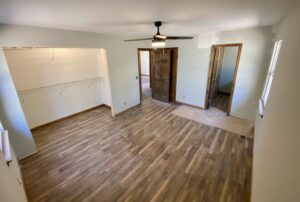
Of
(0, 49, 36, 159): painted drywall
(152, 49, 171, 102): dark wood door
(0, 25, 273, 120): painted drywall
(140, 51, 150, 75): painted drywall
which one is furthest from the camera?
(140, 51, 150, 75): painted drywall

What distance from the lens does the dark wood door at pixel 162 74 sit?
4977 mm

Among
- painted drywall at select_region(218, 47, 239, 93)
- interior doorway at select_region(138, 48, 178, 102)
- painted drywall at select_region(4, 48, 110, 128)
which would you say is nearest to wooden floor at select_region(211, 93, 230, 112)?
painted drywall at select_region(218, 47, 239, 93)

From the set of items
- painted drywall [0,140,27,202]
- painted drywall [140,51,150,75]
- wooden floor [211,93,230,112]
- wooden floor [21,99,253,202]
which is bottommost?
wooden floor [21,99,253,202]

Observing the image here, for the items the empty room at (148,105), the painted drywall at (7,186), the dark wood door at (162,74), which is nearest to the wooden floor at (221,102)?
the empty room at (148,105)

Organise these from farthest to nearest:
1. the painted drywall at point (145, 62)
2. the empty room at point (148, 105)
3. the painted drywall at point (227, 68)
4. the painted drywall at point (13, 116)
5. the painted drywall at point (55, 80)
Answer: the painted drywall at point (145, 62), the painted drywall at point (227, 68), the painted drywall at point (55, 80), the painted drywall at point (13, 116), the empty room at point (148, 105)

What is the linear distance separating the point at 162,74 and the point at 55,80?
11.4 ft

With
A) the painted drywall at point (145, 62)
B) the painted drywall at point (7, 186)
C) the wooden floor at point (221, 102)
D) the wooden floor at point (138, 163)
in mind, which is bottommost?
the wooden floor at point (138, 163)

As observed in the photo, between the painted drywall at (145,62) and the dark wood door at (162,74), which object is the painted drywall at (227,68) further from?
the painted drywall at (145,62)

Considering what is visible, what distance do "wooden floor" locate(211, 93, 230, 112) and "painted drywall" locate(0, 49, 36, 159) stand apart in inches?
208

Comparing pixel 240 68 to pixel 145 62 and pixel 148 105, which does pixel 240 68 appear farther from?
pixel 145 62

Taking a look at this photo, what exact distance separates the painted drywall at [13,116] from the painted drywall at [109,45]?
357 millimetres

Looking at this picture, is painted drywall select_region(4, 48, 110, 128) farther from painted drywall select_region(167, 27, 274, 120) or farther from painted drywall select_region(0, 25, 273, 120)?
painted drywall select_region(167, 27, 274, 120)

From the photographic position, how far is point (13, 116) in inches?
95.7

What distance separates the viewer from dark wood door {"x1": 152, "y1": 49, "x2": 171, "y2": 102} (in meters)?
4.98
